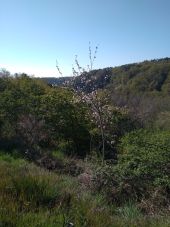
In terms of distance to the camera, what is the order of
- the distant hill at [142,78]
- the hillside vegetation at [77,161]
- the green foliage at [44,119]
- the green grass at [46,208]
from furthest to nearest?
the distant hill at [142,78]
the green foliage at [44,119]
the hillside vegetation at [77,161]
the green grass at [46,208]

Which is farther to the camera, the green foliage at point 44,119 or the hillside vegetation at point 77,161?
the green foliage at point 44,119

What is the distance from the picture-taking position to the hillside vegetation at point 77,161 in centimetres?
564

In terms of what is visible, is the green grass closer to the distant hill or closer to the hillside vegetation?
the hillside vegetation

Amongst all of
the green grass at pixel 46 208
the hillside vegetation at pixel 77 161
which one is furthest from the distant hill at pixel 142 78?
the green grass at pixel 46 208

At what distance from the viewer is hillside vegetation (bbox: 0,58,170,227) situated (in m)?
5.64

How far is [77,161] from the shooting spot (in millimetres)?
15562

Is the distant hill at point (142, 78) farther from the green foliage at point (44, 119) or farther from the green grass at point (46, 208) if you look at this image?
the green grass at point (46, 208)

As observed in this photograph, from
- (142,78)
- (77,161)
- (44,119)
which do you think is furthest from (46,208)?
(142,78)

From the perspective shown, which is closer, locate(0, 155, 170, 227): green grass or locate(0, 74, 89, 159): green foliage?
locate(0, 155, 170, 227): green grass

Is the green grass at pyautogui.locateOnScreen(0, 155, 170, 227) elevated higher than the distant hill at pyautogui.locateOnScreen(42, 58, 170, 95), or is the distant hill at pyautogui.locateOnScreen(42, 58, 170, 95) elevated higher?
the distant hill at pyautogui.locateOnScreen(42, 58, 170, 95)

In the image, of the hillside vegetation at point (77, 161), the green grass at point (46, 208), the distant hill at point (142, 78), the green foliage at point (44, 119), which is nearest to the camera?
the green grass at point (46, 208)

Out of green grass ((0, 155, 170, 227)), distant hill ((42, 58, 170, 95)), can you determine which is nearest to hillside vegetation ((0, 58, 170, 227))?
green grass ((0, 155, 170, 227))

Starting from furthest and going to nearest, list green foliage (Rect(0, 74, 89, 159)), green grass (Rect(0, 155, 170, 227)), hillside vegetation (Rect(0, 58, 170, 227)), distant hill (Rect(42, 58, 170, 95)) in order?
distant hill (Rect(42, 58, 170, 95)) → green foliage (Rect(0, 74, 89, 159)) → hillside vegetation (Rect(0, 58, 170, 227)) → green grass (Rect(0, 155, 170, 227))

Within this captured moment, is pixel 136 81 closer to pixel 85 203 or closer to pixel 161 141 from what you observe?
pixel 161 141
